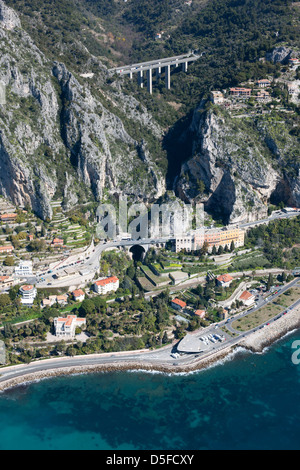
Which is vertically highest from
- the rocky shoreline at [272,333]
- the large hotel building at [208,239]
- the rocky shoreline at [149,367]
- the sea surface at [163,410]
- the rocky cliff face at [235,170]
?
the rocky cliff face at [235,170]

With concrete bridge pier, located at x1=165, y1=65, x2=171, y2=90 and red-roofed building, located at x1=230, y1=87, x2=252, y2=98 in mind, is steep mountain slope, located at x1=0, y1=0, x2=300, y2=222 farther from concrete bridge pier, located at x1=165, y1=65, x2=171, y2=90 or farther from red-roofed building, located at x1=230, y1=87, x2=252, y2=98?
red-roofed building, located at x1=230, y1=87, x2=252, y2=98

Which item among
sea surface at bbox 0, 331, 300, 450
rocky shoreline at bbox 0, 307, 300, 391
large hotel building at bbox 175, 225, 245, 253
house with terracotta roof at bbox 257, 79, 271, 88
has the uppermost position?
house with terracotta roof at bbox 257, 79, 271, 88

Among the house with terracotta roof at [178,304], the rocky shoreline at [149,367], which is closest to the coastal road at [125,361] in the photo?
the rocky shoreline at [149,367]

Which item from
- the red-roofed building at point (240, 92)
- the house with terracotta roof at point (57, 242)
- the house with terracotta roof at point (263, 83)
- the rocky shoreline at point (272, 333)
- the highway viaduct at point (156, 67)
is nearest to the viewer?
the rocky shoreline at point (272, 333)

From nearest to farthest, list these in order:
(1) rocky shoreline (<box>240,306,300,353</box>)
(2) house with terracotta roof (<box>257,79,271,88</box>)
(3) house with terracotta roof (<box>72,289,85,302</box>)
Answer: (1) rocky shoreline (<box>240,306,300,353</box>) → (3) house with terracotta roof (<box>72,289,85,302</box>) → (2) house with terracotta roof (<box>257,79,271,88</box>)

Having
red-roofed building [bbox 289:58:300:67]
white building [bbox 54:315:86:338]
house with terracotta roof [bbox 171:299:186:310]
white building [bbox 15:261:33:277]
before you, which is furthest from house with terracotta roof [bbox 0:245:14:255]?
red-roofed building [bbox 289:58:300:67]

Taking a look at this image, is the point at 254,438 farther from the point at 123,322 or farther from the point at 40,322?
the point at 40,322

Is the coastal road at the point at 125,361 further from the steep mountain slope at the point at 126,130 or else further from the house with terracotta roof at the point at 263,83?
the house with terracotta roof at the point at 263,83

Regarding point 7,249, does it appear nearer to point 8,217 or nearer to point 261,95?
point 8,217
